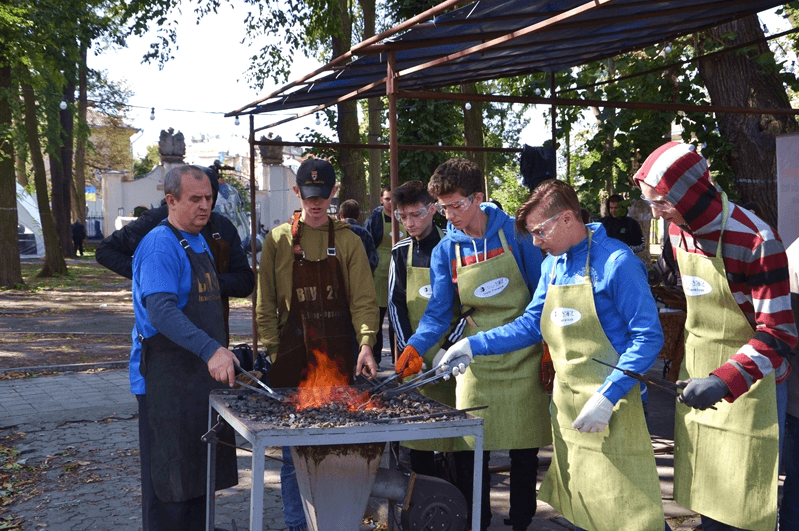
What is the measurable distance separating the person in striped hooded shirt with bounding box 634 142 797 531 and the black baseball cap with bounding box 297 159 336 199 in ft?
5.41

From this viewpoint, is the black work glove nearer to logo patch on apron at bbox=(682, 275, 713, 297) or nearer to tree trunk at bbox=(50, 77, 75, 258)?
logo patch on apron at bbox=(682, 275, 713, 297)

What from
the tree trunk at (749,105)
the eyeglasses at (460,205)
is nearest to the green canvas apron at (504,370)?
the eyeglasses at (460,205)

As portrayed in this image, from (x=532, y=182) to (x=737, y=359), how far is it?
361 centimetres

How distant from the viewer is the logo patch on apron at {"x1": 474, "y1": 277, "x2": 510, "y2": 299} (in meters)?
3.73

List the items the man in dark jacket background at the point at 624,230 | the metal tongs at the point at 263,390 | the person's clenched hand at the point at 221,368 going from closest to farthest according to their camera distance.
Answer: the person's clenched hand at the point at 221,368 < the metal tongs at the point at 263,390 < the man in dark jacket background at the point at 624,230

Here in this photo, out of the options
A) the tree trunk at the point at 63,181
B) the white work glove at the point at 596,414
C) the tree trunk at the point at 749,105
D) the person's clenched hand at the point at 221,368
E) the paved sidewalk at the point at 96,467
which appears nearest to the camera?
the white work glove at the point at 596,414

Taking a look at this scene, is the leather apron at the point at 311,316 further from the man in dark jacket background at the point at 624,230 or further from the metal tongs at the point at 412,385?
the man in dark jacket background at the point at 624,230

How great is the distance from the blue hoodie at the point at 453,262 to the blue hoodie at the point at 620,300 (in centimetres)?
57

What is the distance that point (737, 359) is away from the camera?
8.72ft

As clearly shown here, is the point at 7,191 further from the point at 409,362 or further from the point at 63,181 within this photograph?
the point at 409,362

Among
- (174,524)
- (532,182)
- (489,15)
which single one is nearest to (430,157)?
(532,182)

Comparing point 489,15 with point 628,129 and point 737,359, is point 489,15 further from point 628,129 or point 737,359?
point 628,129

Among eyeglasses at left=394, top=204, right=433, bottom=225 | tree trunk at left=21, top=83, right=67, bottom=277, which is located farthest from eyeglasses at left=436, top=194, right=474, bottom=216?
tree trunk at left=21, top=83, right=67, bottom=277

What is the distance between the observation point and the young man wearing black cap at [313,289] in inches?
157
